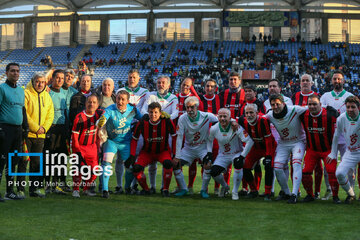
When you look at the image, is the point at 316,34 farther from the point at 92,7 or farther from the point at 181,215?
the point at 181,215

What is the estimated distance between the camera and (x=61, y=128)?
26.7 ft

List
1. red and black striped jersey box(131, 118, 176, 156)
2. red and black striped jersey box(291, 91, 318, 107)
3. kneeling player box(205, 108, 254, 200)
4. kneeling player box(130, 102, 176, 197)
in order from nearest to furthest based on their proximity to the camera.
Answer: kneeling player box(205, 108, 254, 200) → kneeling player box(130, 102, 176, 197) → red and black striped jersey box(131, 118, 176, 156) → red and black striped jersey box(291, 91, 318, 107)

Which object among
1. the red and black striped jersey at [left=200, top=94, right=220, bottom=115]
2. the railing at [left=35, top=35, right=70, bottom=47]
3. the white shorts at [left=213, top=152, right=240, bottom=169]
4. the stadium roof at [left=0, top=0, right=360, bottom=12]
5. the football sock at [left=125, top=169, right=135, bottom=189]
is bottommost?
the football sock at [left=125, top=169, right=135, bottom=189]

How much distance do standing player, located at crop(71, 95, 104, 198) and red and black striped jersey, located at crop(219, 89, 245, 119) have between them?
2.63 metres

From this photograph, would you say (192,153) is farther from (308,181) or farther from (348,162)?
(348,162)

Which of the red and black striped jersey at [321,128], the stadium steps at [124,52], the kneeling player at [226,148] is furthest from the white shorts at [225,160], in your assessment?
the stadium steps at [124,52]

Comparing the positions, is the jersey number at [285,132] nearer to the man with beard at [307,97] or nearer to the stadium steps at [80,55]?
the man with beard at [307,97]

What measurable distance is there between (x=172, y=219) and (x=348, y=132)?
3157 mm

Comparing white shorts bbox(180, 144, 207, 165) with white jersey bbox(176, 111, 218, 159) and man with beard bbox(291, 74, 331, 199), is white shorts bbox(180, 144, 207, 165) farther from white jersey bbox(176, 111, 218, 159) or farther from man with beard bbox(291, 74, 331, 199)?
man with beard bbox(291, 74, 331, 199)

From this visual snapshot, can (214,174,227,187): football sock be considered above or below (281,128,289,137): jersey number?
below

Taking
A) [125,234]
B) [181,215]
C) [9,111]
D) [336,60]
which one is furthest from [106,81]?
[336,60]

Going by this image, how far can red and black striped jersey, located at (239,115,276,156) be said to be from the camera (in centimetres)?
793

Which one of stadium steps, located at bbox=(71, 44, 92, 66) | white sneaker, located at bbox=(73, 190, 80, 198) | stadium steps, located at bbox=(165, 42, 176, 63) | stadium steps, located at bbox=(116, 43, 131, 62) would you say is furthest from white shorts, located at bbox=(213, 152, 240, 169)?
stadium steps, located at bbox=(71, 44, 92, 66)

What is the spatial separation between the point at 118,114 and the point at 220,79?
2816cm
